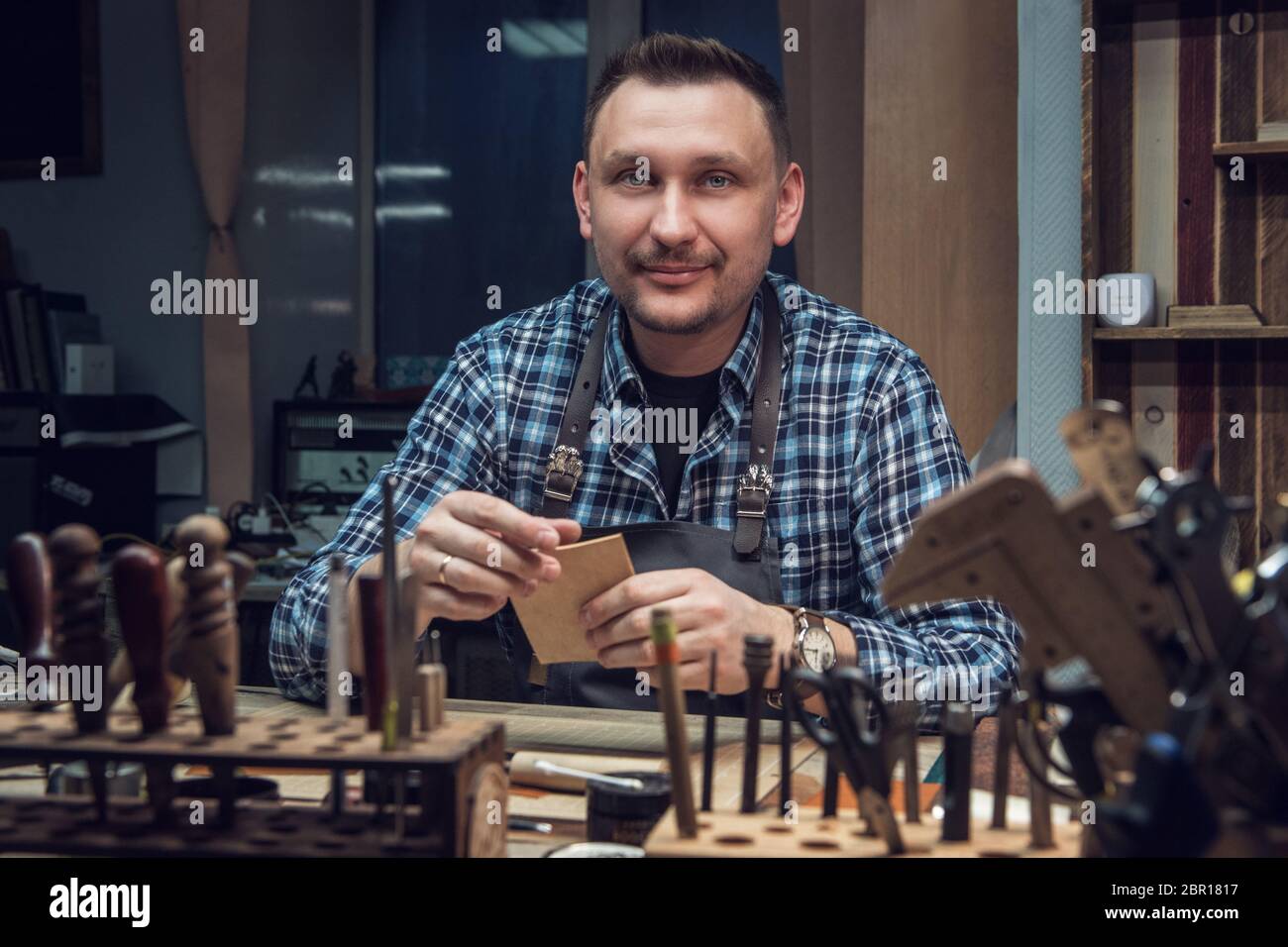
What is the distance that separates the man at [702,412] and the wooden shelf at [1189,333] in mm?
674

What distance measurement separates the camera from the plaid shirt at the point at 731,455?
1.81 m

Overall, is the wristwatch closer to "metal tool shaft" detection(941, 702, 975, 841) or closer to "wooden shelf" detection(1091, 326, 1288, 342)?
"metal tool shaft" detection(941, 702, 975, 841)

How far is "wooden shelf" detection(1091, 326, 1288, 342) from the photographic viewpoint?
7.80 feet

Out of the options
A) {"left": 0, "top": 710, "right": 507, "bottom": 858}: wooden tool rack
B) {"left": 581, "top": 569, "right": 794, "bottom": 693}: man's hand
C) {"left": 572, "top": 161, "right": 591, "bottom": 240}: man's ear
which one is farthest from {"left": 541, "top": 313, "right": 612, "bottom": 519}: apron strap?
{"left": 0, "top": 710, "right": 507, "bottom": 858}: wooden tool rack

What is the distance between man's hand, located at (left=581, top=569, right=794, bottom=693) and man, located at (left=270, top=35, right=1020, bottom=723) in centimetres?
17

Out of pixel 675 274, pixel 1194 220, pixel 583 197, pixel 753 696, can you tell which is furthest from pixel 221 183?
pixel 753 696

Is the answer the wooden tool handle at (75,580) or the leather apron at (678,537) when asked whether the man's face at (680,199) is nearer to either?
the leather apron at (678,537)

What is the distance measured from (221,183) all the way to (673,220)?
305 cm

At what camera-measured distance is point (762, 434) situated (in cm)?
191

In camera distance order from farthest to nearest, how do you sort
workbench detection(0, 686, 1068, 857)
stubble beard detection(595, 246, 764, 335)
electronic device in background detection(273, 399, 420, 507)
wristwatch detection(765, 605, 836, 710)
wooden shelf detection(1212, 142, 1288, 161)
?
1. electronic device in background detection(273, 399, 420, 507)
2. wooden shelf detection(1212, 142, 1288, 161)
3. stubble beard detection(595, 246, 764, 335)
4. wristwatch detection(765, 605, 836, 710)
5. workbench detection(0, 686, 1068, 857)

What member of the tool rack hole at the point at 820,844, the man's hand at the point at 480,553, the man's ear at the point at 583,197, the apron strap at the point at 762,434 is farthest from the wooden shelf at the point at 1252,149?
the tool rack hole at the point at 820,844

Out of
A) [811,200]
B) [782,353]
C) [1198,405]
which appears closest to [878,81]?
[811,200]

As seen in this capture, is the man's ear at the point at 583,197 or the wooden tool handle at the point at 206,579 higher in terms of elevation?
the man's ear at the point at 583,197

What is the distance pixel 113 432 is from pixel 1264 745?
12.9ft
